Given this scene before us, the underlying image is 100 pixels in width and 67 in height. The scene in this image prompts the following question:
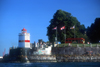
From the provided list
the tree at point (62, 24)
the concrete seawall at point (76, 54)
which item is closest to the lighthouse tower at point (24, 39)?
the concrete seawall at point (76, 54)

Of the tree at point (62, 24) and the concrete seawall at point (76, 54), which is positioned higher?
the tree at point (62, 24)

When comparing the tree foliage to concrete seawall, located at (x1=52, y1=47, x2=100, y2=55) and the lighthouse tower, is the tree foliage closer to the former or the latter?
concrete seawall, located at (x1=52, y1=47, x2=100, y2=55)

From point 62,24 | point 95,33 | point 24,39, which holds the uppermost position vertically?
point 62,24

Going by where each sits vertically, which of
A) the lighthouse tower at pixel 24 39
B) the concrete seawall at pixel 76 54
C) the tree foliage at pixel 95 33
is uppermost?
the tree foliage at pixel 95 33

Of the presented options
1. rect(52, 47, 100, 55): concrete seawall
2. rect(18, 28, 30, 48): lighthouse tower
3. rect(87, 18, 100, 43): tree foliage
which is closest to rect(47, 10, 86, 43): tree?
rect(87, 18, 100, 43): tree foliage

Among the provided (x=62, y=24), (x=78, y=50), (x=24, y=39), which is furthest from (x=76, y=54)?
(x=62, y=24)

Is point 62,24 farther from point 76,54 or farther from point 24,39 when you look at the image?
point 24,39

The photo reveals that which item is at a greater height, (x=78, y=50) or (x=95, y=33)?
(x=95, y=33)

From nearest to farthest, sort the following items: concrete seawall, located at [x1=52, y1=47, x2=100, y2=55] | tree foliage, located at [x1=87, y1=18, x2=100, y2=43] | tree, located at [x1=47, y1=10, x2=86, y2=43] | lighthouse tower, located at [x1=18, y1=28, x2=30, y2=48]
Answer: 1. lighthouse tower, located at [x1=18, y1=28, x2=30, y2=48]
2. concrete seawall, located at [x1=52, y1=47, x2=100, y2=55]
3. tree foliage, located at [x1=87, y1=18, x2=100, y2=43]
4. tree, located at [x1=47, y1=10, x2=86, y2=43]

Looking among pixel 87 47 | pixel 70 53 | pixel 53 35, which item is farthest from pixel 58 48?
pixel 53 35

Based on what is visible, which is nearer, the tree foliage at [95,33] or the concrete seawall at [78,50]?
Result: the concrete seawall at [78,50]

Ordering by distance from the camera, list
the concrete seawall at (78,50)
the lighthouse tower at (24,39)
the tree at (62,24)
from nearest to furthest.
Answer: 1. the lighthouse tower at (24,39)
2. the concrete seawall at (78,50)
3. the tree at (62,24)

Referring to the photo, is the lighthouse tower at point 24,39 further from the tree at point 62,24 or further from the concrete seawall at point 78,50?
the tree at point 62,24

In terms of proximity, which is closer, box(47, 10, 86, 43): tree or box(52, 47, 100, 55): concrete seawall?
box(52, 47, 100, 55): concrete seawall
